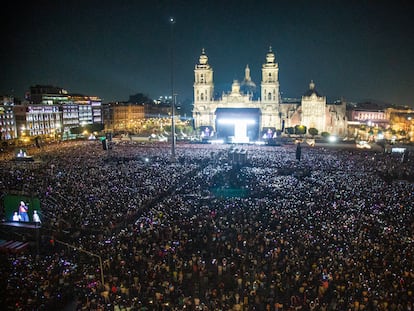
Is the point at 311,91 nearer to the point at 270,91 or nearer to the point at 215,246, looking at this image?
the point at 270,91

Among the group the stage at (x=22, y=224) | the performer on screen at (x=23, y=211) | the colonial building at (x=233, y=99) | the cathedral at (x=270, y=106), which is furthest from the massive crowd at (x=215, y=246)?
the cathedral at (x=270, y=106)

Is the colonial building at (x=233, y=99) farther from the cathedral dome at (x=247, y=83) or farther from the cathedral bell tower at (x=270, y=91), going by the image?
the cathedral dome at (x=247, y=83)

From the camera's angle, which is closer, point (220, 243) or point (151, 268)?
point (151, 268)

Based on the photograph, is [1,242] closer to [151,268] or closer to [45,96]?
[151,268]

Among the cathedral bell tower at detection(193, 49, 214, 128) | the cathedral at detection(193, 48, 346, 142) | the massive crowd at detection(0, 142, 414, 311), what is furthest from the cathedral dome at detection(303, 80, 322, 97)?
the massive crowd at detection(0, 142, 414, 311)

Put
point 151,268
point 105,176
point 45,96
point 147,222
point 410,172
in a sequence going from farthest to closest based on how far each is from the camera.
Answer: point 45,96 → point 410,172 → point 105,176 → point 147,222 → point 151,268

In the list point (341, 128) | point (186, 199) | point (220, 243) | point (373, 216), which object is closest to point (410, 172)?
point (373, 216)

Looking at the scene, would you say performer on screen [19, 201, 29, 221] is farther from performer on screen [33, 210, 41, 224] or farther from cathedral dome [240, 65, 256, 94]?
cathedral dome [240, 65, 256, 94]

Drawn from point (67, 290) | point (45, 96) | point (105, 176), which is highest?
point (45, 96)
